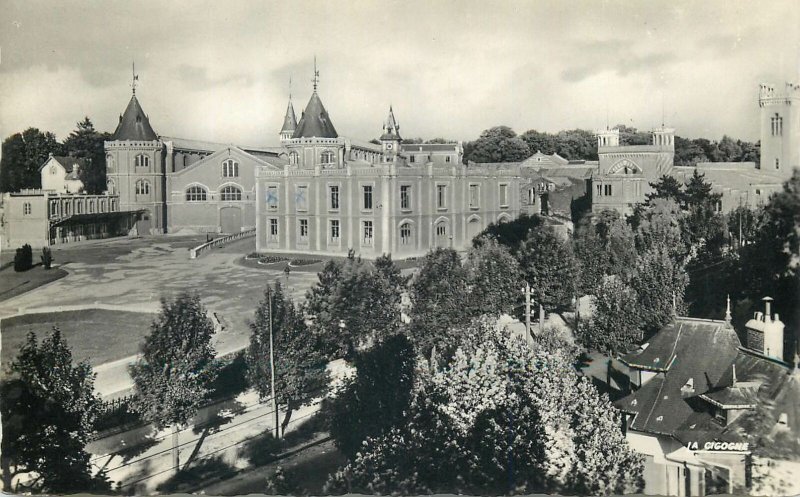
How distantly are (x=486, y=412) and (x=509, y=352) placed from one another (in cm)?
159

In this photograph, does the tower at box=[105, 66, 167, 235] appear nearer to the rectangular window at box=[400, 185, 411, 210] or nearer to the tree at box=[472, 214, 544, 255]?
the rectangular window at box=[400, 185, 411, 210]

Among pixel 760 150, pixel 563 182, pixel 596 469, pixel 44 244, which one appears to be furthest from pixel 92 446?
pixel 563 182

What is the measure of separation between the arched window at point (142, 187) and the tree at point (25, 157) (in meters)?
12.0

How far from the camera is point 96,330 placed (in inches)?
613

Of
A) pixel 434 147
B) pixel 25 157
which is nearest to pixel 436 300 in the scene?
pixel 25 157

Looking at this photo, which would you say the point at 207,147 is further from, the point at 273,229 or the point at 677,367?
the point at 677,367

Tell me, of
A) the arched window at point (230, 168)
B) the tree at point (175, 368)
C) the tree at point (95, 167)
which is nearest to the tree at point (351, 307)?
the tree at point (175, 368)

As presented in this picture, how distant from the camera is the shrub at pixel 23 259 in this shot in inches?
565

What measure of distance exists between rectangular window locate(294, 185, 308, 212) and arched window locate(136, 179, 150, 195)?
323 inches

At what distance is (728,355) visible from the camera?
43.5 feet

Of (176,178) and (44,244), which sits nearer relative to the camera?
(44,244)

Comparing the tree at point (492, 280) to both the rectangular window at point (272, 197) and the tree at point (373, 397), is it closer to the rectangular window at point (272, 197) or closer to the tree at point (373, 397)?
the tree at point (373, 397)

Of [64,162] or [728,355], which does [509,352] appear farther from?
[64,162]

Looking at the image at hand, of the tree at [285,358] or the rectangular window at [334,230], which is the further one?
the rectangular window at [334,230]
